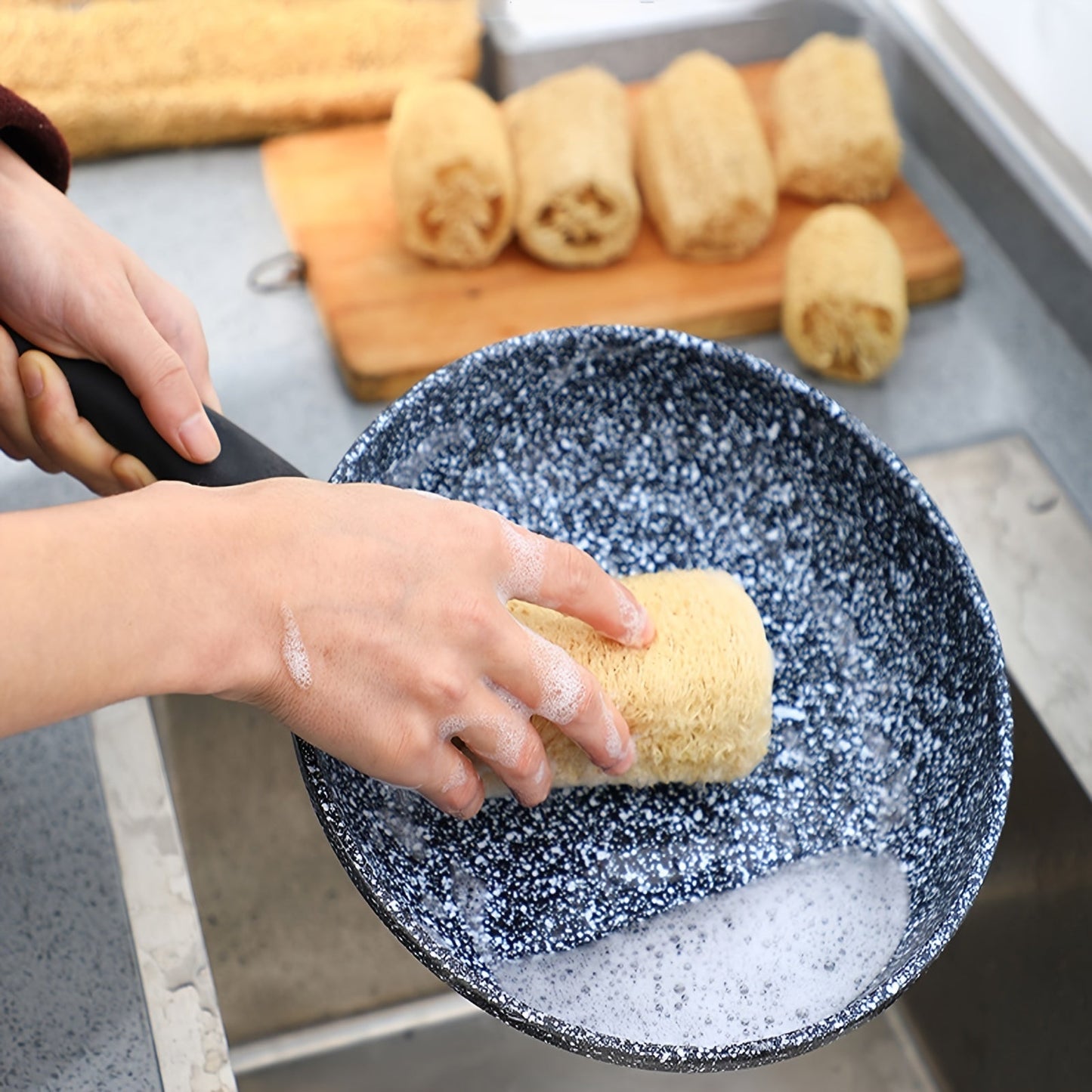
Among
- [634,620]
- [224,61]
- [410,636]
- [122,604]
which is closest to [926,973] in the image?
[634,620]

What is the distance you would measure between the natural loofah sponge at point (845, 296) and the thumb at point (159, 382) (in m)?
0.45

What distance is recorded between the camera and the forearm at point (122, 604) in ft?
1.40

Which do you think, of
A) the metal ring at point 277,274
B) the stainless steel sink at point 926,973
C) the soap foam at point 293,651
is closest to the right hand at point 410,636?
the soap foam at point 293,651

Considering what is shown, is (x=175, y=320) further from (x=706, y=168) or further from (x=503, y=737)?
(x=706, y=168)

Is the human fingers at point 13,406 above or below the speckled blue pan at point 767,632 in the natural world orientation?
above

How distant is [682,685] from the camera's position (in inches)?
23.6

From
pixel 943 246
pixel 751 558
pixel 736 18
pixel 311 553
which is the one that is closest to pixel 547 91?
pixel 736 18

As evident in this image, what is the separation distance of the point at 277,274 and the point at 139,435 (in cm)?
42

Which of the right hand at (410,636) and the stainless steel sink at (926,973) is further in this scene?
the stainless steel sink at (926,973)

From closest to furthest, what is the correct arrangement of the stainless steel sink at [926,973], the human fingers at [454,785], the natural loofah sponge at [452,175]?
the human fingers at [454,785] → the stainless steel sink at [926,973] → the natural loofah sponge at [452,175]

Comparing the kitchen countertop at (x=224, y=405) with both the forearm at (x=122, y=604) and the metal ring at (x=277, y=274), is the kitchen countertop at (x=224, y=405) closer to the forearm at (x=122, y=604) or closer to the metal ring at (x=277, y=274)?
the metal ring at (x=277, y=274)

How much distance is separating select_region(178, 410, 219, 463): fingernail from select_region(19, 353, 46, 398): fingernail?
0.23 feet

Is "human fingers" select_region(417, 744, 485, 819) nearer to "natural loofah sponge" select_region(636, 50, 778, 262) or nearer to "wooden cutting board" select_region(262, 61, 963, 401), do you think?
"wooden cutting board" select_region(262, 61, 963, 401)

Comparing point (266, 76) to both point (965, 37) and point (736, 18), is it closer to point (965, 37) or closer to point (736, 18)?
point (736, 18)
